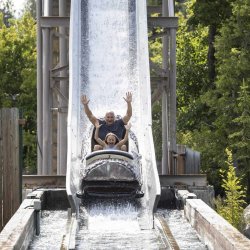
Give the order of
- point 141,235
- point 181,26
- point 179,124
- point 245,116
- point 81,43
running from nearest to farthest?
1. point 141,235
2. point 81,43
3. point 245,116
4. point 179,124
5. point 181,26

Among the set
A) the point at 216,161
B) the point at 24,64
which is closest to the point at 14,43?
the point at 24,64

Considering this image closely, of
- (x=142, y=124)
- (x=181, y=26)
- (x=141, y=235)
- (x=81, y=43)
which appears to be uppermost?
(x=181, y=26)

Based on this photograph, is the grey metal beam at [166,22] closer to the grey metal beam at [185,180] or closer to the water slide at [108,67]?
the water slide at [108,67]

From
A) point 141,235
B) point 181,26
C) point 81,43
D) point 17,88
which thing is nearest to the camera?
point 141,235

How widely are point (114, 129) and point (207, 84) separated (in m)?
A: 14.0

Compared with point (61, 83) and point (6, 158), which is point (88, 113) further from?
point (61, 83)

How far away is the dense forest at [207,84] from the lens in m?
24.5

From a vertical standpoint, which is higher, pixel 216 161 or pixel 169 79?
pixel 169 79

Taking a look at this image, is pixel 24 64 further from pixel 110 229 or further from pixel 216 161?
pixel 110 229

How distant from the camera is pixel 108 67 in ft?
64.7

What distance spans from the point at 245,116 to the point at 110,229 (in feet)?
36.7

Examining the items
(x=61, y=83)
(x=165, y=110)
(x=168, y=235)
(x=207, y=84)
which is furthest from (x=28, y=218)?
(x=207, y=84)

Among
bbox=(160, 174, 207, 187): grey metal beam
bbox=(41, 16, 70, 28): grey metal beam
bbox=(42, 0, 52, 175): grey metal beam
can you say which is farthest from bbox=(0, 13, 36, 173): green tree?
bbox=(160, 174, 207, 187): grey metal beam

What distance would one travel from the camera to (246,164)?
2462 cm
